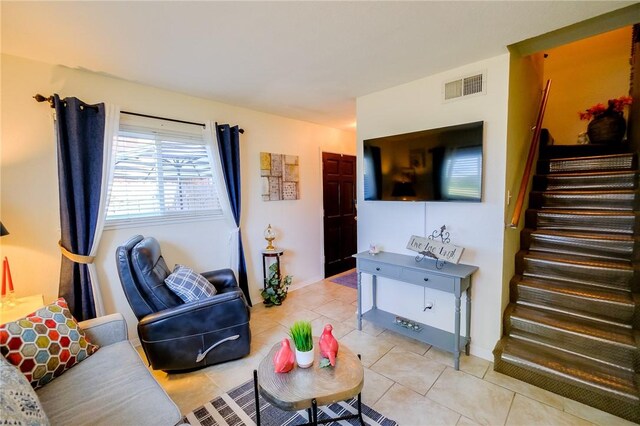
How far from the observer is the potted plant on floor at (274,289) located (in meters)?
3.43

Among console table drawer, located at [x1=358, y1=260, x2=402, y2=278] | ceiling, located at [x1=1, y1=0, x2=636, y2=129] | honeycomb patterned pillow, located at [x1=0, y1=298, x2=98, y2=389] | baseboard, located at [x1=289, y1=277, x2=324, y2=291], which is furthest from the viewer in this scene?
baseboard, located at [x1=289, y1=277, x2=324, y2=291]

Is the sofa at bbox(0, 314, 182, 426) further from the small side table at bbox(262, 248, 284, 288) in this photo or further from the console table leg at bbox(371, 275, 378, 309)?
the console table leg at bbox(371, 275, 378, 309)

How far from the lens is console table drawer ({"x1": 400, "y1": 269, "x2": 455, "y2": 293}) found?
2.20m

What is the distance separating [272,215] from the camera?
3707 mm

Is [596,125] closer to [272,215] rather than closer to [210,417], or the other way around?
[272,215]

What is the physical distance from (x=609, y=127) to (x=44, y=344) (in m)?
5.45

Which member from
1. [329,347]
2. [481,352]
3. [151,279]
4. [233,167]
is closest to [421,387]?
[481,352]

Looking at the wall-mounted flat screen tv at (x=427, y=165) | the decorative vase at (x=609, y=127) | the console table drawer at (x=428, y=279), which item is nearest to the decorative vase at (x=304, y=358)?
the console table drawer at (x=428, y=279)

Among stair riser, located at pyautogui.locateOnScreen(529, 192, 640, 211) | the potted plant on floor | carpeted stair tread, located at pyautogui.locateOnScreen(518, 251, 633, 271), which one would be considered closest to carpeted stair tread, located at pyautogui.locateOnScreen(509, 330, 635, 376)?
carpeted stair tread, located at pyautogui.locateOnScreen(518, 251, 633, 271)

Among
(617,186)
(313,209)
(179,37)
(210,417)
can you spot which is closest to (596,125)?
(617,186)

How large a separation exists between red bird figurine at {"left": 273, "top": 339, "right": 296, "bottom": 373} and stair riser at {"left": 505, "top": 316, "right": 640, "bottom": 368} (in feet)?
6.14

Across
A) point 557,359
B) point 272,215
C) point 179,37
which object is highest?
point 179,37

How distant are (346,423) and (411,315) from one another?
139 cm

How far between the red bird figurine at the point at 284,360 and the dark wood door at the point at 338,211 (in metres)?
2.95
